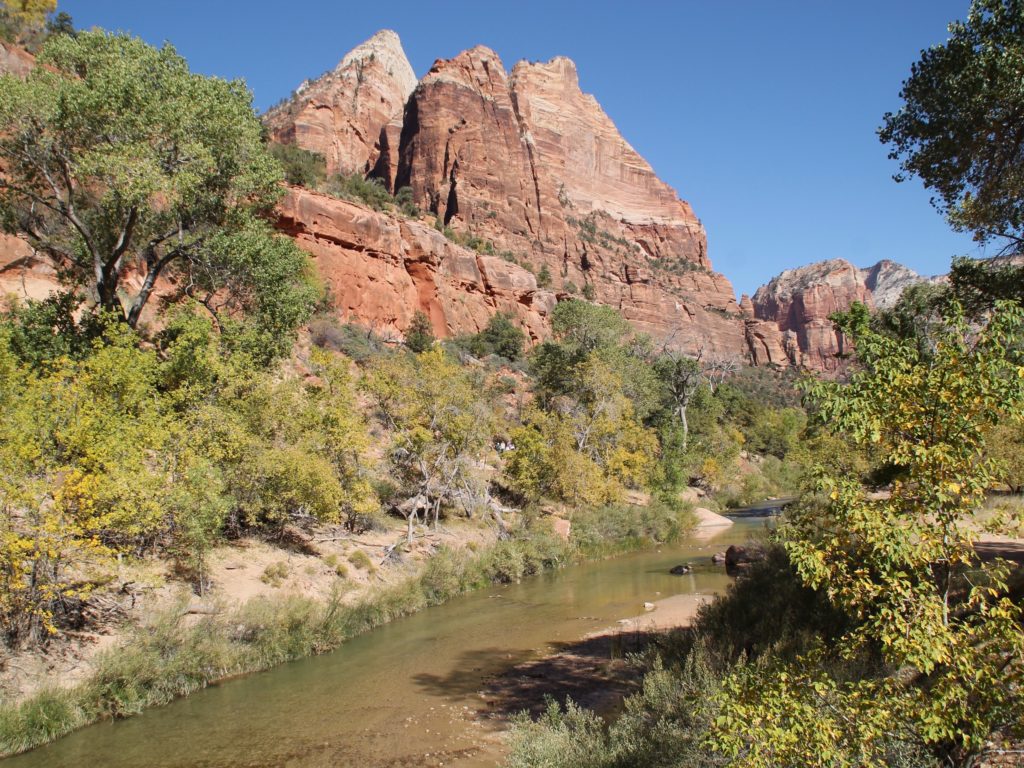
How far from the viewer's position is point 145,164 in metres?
17.1

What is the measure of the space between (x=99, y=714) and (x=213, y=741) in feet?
7.76

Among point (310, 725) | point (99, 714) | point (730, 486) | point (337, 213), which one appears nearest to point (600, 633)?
point (310, 725)

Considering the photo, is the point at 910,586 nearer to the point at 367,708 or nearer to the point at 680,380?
the point at 367,708

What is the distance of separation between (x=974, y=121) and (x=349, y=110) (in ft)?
315

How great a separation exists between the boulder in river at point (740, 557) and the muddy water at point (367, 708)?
4.09m

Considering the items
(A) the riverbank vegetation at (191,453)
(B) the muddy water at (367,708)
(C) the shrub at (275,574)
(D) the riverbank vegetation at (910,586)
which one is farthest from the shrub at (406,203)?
(D) the riverbank vegetation at (910,586)

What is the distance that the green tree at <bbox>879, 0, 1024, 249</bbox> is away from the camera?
1049 centimetres

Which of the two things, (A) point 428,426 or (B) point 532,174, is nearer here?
(A) point 428,426

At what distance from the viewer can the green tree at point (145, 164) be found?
686 inches

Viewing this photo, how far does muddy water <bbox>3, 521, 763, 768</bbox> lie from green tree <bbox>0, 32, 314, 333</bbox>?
12.3 meters

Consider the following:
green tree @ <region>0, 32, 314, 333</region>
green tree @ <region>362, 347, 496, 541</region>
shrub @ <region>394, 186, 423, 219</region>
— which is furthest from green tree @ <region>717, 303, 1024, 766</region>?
shrub @ <region>394, 186, 423, 219</region>

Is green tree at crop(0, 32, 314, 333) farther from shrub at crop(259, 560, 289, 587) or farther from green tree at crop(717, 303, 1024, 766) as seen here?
green tree at crop(717, 303, 1024, 766)

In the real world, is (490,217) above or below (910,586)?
above

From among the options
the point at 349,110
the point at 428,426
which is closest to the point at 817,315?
the point at 349,110
